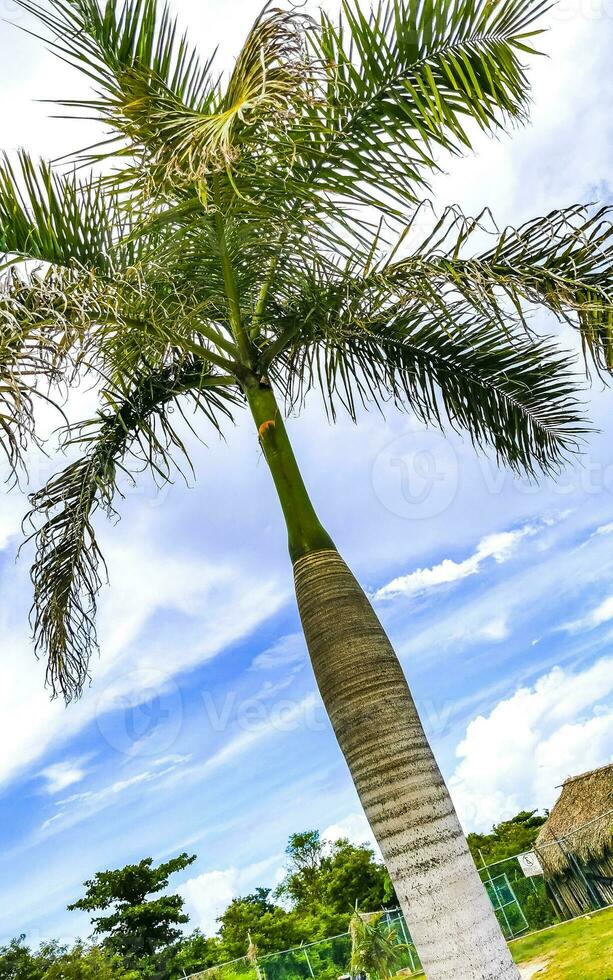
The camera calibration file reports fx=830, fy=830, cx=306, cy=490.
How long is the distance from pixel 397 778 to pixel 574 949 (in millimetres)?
14838

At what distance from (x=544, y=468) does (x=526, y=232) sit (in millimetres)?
2798

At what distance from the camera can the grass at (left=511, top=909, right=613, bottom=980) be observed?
14141 mm

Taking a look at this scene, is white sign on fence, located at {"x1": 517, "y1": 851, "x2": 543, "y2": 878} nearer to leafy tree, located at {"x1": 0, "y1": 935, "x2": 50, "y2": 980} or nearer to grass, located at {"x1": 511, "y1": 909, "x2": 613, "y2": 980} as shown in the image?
grass, located at {"x1": 511, "y1": 909, "x2": 613, "y2": 980}

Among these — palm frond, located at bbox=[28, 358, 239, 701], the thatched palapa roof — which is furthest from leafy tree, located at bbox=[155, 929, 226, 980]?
palm frond, located at bbox=[28, 358, 239, 701]

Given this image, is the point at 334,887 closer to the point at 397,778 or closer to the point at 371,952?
the point at 371,952

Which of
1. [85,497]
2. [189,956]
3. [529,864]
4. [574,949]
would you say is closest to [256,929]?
[189,956]

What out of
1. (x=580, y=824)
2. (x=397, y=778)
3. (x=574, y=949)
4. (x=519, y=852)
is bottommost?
(x=574, y=949)

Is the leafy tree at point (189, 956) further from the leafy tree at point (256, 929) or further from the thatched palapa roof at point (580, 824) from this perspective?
the thatched palapa roof at point (580, 824)

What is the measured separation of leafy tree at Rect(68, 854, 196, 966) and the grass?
1537 cm

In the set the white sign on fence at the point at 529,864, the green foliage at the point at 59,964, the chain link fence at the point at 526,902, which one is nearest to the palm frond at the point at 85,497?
the chain link fence at the point at 526,902

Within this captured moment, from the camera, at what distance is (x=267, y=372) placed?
21.4 ft

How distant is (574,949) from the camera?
16.6m

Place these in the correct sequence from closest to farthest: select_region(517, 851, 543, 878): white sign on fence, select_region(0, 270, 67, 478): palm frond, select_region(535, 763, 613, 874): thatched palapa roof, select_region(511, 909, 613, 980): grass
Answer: select_region(0, 270, 67, 478): palm frond, select_region(511, 909, 613, 980): grass, select_region(535, 763, 613, 874): thatched palapa roof, select_region(517, 851, 543, 878): white sign on fence

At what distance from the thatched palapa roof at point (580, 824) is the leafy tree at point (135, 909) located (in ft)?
48.5
